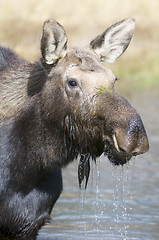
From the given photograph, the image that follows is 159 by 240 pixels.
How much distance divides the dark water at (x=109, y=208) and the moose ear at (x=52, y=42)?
1.25 m

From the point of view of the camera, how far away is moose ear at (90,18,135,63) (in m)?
6.25

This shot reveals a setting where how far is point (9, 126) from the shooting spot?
604 cm

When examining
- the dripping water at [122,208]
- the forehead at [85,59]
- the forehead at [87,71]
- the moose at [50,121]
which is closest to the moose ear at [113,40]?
the moose at [50,121]

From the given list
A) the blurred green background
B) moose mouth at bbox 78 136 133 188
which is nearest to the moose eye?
moose mouth at bbox 78 136 133 188

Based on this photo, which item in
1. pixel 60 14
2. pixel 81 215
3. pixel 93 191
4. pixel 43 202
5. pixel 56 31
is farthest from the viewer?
pixel 60 14

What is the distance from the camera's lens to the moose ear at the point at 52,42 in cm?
568

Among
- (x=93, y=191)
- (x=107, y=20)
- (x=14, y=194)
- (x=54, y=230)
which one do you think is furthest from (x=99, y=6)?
(x=14, y=194)

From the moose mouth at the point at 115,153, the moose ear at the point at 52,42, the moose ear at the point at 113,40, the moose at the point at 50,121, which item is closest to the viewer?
the moose mouth at the point at 115,153

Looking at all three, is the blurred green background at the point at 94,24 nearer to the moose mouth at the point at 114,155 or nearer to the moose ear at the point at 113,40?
the moose ear at the point at 113,40

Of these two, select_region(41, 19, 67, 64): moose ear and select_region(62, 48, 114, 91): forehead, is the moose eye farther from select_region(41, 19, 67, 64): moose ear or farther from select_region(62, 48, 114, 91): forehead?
select_region(41, 19, 67, 64): moose ear

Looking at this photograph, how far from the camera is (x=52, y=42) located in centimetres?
578

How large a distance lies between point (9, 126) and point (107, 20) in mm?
17491

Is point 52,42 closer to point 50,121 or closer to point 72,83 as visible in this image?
point 72,83

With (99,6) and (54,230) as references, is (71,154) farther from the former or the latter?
(99,6)
